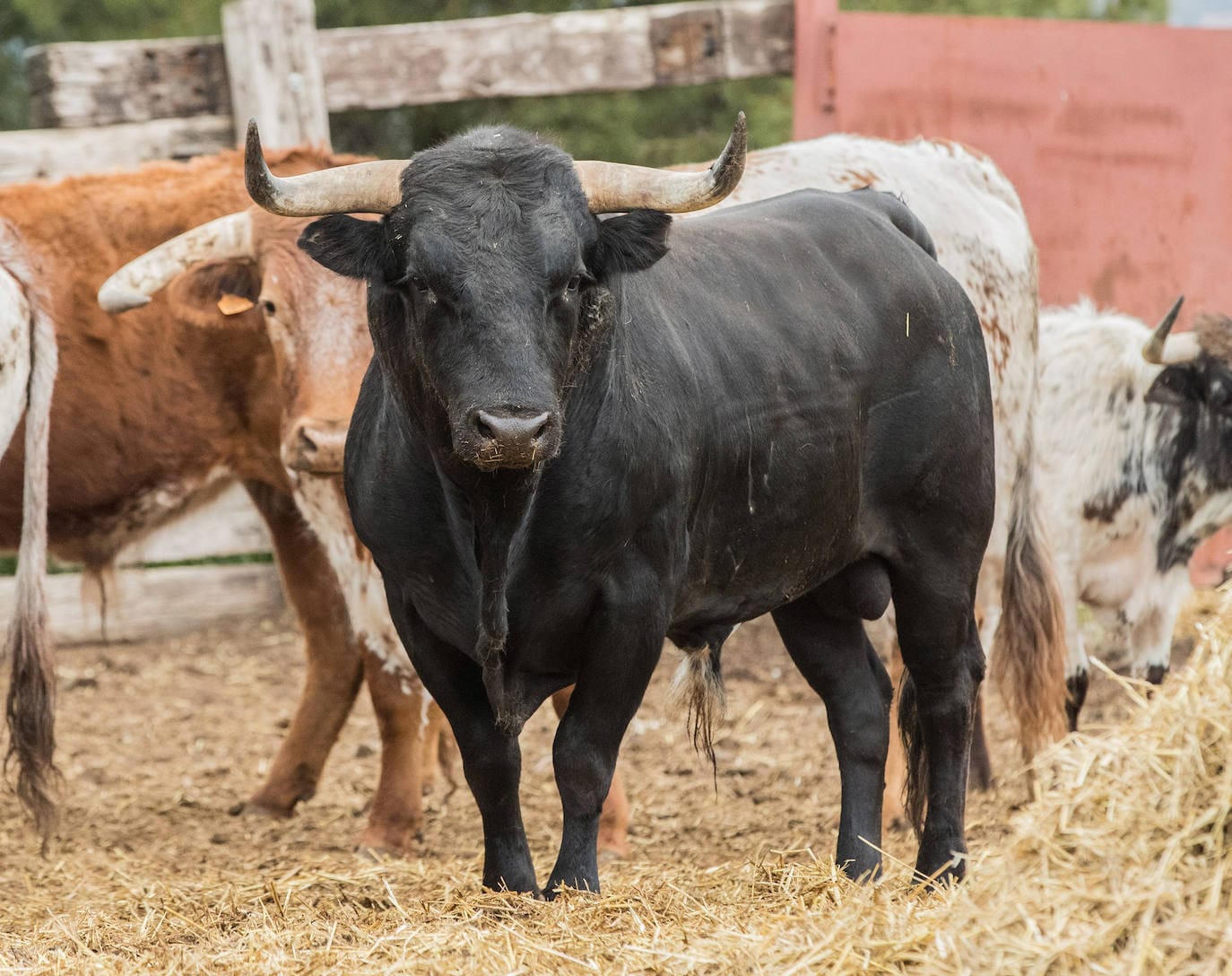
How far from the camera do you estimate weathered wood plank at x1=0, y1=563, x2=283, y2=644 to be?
292 inches

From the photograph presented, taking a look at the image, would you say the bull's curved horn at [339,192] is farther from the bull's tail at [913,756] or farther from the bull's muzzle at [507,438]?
the bull's tail at [913,756]

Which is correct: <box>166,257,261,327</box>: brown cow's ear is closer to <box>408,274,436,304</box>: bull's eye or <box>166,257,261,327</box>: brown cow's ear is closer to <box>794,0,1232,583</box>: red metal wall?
<box>408,274,436,304</box>: bull's eye

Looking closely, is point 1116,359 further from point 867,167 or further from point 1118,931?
point 1118,931

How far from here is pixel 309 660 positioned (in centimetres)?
572

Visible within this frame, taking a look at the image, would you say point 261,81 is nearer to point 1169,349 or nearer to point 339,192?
point 1169,349

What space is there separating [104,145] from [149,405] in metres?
1.77

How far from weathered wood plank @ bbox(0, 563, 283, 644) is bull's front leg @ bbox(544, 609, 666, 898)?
4385 millimetres

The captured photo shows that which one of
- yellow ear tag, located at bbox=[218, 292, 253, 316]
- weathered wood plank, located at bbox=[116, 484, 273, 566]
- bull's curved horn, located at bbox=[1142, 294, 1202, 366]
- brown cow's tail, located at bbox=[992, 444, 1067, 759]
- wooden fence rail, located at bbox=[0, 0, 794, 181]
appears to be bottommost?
weathered wood plank, located at bbox=[116, 484, 273, 566]

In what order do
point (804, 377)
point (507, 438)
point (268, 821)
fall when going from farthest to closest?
1. point (268, 821)
2. point (804, 377)
3. point (507, 438)

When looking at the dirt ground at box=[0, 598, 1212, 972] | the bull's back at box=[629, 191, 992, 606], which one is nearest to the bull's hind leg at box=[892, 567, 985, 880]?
the bull's back at box=[629, 191, 992, 606]

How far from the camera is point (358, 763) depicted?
6117mm

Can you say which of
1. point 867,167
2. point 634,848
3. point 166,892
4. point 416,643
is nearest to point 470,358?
point 416,643

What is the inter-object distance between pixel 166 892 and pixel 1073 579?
11.2 feet

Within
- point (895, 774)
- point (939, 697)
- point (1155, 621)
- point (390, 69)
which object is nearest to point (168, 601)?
point (390, 69)
